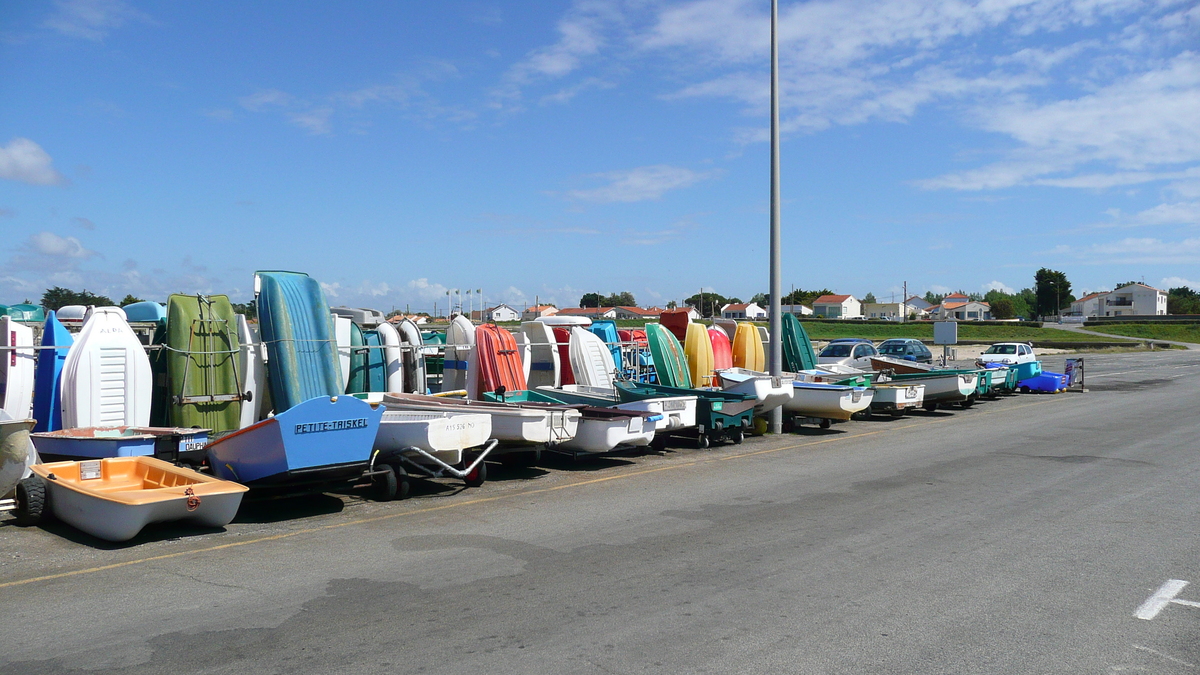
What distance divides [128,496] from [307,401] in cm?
188

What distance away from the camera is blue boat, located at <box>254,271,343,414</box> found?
13.0 m

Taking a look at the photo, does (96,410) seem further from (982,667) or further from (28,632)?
(982,667)

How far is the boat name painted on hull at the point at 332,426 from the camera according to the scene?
29.2 feet

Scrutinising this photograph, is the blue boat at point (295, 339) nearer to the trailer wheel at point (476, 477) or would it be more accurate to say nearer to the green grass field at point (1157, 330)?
the trailer wheel at point (476, 477)

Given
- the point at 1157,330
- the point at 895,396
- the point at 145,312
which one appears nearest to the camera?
the point at 145,312

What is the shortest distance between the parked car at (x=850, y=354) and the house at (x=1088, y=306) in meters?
167

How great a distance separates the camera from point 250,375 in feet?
42.4

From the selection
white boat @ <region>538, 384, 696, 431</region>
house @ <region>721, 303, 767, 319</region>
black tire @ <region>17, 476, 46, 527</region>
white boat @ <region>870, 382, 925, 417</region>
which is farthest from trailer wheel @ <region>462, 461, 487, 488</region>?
house @ <region>721, 303, 767, 319</region>

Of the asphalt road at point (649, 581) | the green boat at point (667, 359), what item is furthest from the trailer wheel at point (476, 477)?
the green boat at point (667, 359)

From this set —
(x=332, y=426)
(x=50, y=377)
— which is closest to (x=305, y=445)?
(x=332, y=426)

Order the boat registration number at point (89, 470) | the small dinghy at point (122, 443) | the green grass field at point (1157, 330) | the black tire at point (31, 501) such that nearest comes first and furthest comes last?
the black tire at point (31, 501) → the boat registration number at point (89, 470) → the small dinghy at point (122, 443) → the green grass field at point (1157, 330)

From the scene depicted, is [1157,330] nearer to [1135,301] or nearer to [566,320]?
[1135,301]

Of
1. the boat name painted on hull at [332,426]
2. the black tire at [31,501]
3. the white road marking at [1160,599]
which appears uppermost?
the boat name painted on hull at [332,426]

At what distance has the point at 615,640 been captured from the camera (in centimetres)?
528
